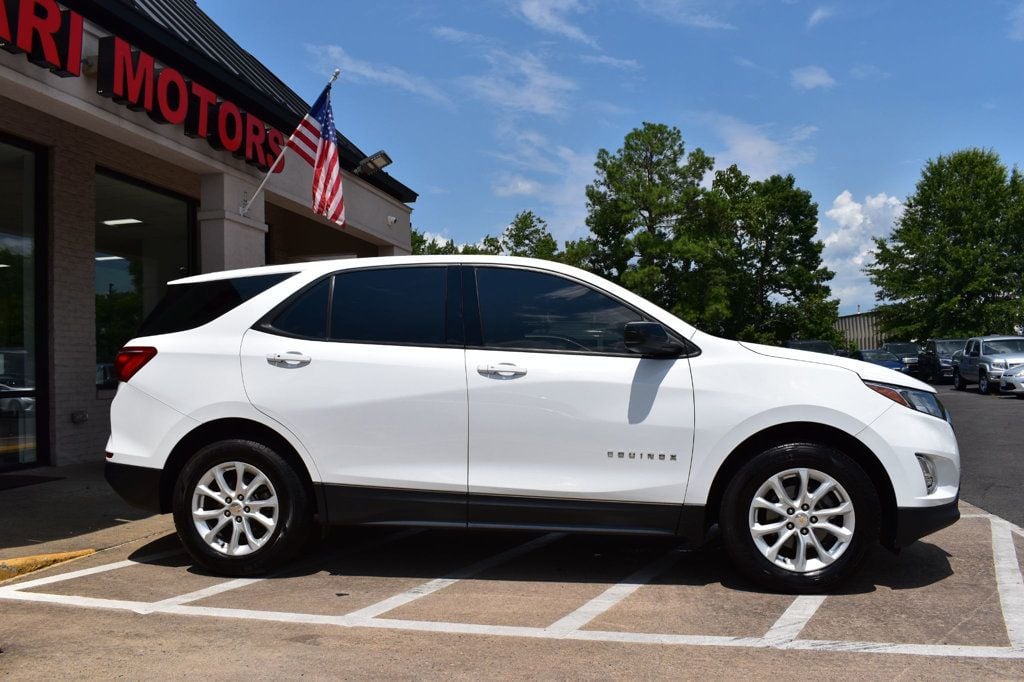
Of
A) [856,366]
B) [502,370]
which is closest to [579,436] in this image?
[502,370]

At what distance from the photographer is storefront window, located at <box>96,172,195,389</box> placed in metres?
10.7

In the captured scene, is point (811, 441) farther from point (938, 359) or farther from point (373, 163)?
point (938, 359)

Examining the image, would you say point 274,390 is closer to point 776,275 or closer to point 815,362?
point 815,362

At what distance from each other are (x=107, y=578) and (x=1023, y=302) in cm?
4724

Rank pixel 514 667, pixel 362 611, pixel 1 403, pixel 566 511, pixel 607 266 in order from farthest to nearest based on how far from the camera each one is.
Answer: pixel 607 266, pixel 1 403, pixel 566 511, pixel 362 611, pixel 514 667

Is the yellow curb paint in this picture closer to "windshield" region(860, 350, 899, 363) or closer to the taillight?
the taillight

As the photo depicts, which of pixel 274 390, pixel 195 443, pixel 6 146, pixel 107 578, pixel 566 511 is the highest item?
pixel 6 146

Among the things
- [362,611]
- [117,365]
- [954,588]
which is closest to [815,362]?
[954,588]

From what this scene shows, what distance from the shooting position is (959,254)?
44.0 meters

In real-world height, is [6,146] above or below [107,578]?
above

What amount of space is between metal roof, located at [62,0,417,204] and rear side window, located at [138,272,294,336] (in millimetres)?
3830

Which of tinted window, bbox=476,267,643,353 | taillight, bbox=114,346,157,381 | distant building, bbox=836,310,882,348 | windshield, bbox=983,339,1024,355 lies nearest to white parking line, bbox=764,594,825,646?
tinted window, bbox=476,267,643,353

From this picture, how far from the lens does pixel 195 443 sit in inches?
204

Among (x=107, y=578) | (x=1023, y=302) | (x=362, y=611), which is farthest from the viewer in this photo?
(x=1023, y=302)
